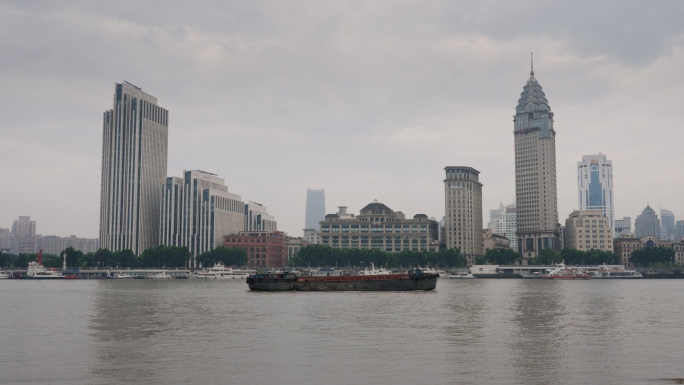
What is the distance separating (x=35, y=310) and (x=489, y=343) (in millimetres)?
75228

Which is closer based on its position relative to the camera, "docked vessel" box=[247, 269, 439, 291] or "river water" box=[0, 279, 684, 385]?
"river water" box=[0, 279, 684, 385]

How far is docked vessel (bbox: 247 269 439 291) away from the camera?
168 m

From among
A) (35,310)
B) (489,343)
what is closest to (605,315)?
(489,343)

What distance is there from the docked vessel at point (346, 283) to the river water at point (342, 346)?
2410 inches

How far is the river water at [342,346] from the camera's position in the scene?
159 feet

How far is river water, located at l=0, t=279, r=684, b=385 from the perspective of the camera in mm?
48562

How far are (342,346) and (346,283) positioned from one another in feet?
357

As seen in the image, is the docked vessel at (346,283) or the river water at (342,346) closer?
the river water at (342,346)

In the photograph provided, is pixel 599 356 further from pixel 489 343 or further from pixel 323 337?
pixel 323 337

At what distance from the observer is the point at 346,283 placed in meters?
171

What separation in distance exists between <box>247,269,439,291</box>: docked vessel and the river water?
61225mm

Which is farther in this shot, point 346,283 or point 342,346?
point 346,283

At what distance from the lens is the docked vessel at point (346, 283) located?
168m

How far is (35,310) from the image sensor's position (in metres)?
108
